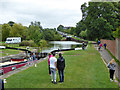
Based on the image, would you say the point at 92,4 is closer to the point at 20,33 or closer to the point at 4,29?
the point at 20,33

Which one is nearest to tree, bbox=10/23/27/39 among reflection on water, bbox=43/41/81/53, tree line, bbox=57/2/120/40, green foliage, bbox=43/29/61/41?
reflection on water, bbox=43/41/81/53

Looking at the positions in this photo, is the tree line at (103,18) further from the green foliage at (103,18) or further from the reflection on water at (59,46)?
the reflection on water at (59,46)

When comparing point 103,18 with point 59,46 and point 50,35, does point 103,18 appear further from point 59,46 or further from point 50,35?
point 50,35

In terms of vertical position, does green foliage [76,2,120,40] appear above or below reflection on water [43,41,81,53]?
above

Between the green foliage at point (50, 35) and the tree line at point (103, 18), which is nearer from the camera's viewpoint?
the tree line at point (103, 18)

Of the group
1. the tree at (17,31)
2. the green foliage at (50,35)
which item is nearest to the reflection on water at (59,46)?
the tree at (17,31)

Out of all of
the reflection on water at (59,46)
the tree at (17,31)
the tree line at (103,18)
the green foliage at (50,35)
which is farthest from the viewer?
the green foliage at (50,35)

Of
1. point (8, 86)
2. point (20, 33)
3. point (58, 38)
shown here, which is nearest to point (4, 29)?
point (20, 33)

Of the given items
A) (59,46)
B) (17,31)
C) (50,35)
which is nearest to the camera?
(59,46)

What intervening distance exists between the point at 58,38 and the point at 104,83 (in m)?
92.3

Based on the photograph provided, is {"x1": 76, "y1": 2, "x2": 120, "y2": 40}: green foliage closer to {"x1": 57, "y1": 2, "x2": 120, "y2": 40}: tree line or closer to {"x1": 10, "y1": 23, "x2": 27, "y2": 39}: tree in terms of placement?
{"x1": 57, "y1": 2, "x2": 120, "y2": 40}: tree line

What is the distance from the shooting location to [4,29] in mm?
69938

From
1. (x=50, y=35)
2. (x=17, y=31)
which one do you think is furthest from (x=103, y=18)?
(x=50, y=35)

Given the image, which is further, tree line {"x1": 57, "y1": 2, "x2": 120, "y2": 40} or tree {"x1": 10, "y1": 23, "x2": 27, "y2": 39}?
tree {"x1": 10, "y1": 23, "x2": 27, "y2": 39}
